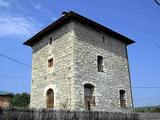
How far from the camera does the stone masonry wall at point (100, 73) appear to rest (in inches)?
593

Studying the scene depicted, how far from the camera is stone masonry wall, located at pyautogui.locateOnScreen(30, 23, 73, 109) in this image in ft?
48.9

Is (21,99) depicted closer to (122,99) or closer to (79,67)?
(122,99)

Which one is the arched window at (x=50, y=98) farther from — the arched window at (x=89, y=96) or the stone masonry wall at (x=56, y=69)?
the arched window at (x=89, y=96)

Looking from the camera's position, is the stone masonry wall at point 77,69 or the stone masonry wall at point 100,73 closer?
the stone masonry wall at point 77,69

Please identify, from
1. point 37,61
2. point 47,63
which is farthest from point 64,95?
point 37,61

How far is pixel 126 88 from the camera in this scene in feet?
60.6

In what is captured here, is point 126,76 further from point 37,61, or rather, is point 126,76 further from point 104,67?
point 37,61

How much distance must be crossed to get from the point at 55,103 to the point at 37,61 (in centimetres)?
439

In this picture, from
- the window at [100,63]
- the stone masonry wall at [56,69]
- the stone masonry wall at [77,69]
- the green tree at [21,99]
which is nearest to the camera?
the stone masonry wall at [77,69]

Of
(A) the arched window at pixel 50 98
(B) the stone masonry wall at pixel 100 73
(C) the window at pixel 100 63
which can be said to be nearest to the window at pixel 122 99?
(B) the stone masonry wall at pixel 100 73

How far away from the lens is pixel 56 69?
635 inches

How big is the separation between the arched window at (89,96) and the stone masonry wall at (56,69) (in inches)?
49.6

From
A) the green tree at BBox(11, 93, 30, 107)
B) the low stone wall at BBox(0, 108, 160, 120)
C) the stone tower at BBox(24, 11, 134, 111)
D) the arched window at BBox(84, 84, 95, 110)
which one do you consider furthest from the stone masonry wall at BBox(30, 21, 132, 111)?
the green tree at BBox(11, 93, 30, 107)

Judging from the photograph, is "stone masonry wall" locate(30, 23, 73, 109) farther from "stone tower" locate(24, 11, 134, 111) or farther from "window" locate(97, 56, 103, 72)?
"window" locate(97, 56, 103, 72)
